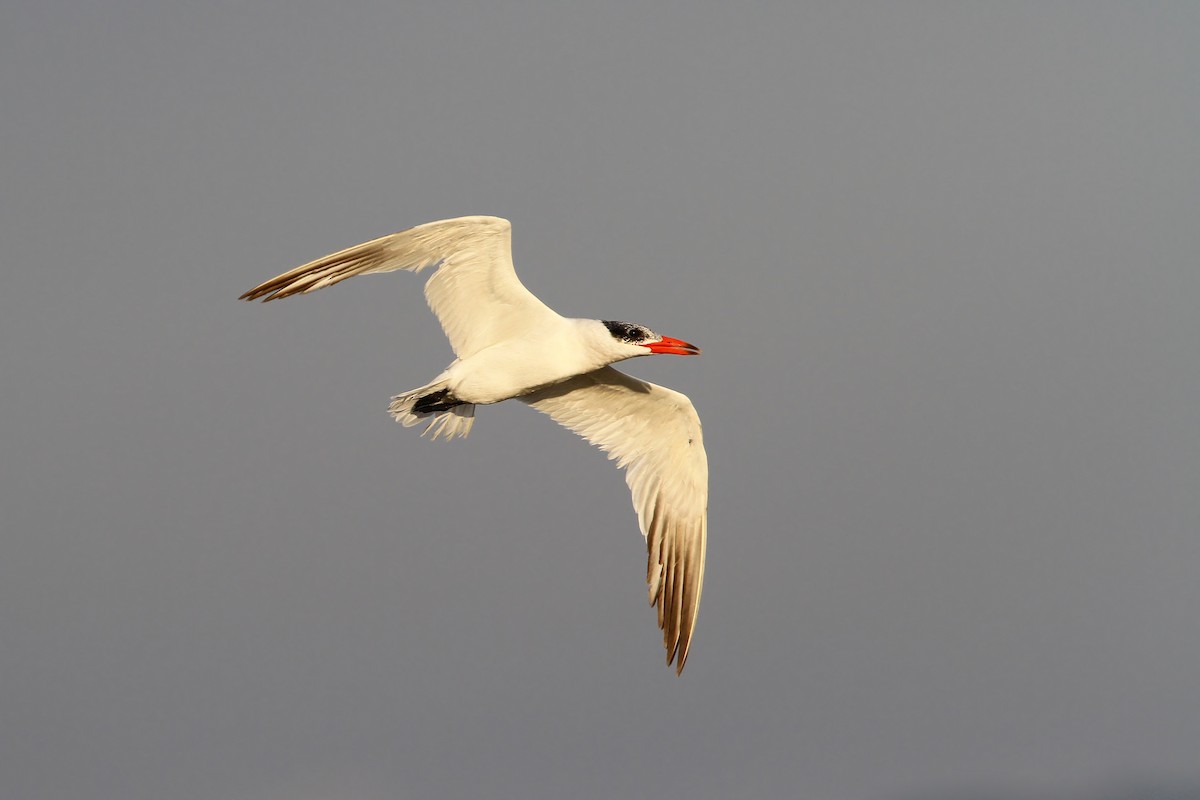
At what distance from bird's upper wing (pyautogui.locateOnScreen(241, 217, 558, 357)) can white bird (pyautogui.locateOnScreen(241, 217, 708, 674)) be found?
0.04 ft

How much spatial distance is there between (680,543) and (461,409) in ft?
11.9

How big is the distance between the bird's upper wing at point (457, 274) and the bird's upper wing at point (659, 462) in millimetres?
1761

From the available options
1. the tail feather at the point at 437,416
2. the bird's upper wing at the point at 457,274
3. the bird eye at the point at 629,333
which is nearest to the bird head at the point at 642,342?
the bird eye at the point at 629,333

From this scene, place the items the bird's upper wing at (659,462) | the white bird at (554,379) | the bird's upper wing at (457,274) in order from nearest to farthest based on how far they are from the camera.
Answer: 1. the bird's upper wing at (457,274)
2. the white bird at (554,379)
3. the bird's upper wing at (659,462)

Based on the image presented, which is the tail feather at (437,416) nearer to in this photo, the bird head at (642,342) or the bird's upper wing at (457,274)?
the bird's upper wing at (457,274)

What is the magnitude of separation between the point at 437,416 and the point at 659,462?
3.28 metres

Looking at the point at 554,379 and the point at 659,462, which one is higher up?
the point at 554,379

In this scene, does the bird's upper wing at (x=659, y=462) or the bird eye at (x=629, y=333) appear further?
the bird's upper wing at (x=659, y=462)

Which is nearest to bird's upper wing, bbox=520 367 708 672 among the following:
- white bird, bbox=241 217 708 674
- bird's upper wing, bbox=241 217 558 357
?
white bird, bbox=241 217 708 674

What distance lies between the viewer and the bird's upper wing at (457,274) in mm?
16000

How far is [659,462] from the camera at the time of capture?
18938mm

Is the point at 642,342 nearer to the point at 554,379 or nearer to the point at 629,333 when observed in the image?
the point at 629,333

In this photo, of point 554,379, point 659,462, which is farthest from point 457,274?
point 659,462

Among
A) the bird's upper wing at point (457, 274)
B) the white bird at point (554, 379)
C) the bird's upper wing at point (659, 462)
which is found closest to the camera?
the bird's upper wing at point (457, 274)
